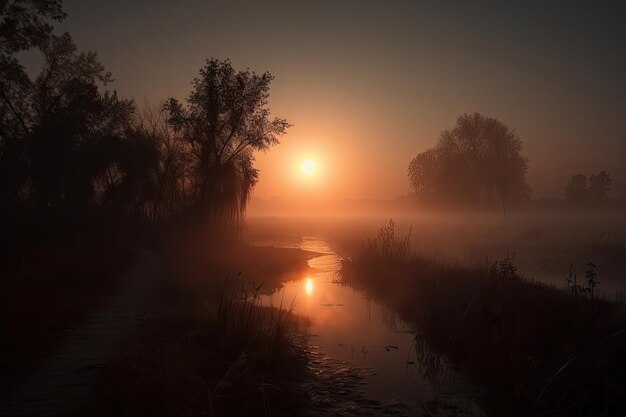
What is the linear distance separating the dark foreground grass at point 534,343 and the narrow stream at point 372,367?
0.74m

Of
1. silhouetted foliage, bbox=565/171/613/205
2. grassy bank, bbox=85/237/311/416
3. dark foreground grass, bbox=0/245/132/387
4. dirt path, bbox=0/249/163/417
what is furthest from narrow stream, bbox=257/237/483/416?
silhouetted foliage, bbox=565/171/613/205

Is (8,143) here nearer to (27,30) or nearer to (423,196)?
(27,30)

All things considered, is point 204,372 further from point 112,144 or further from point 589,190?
point 589,190

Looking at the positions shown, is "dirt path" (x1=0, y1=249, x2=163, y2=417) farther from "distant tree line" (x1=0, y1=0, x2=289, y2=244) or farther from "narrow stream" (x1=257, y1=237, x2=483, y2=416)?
"distant tree line" (x1=0, y1=0, x2=289, y2=244)

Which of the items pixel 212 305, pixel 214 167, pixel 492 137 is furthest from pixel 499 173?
pixel 212 305

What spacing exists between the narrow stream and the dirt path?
172 inches

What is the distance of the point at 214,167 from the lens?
33250mm

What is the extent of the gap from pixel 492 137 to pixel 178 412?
205 ft

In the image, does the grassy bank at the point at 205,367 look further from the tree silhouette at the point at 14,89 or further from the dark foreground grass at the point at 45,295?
the tree silhouette at the point at 14,89

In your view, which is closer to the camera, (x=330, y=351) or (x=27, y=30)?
(x=330, y=351)

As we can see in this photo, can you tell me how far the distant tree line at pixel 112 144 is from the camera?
27.4m

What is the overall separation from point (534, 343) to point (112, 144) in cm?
3493

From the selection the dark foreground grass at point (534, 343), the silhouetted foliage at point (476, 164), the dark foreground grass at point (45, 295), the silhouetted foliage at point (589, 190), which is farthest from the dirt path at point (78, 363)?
the silhouetted foliage at point (589, 190)

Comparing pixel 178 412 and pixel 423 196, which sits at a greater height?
pixel 423 196
